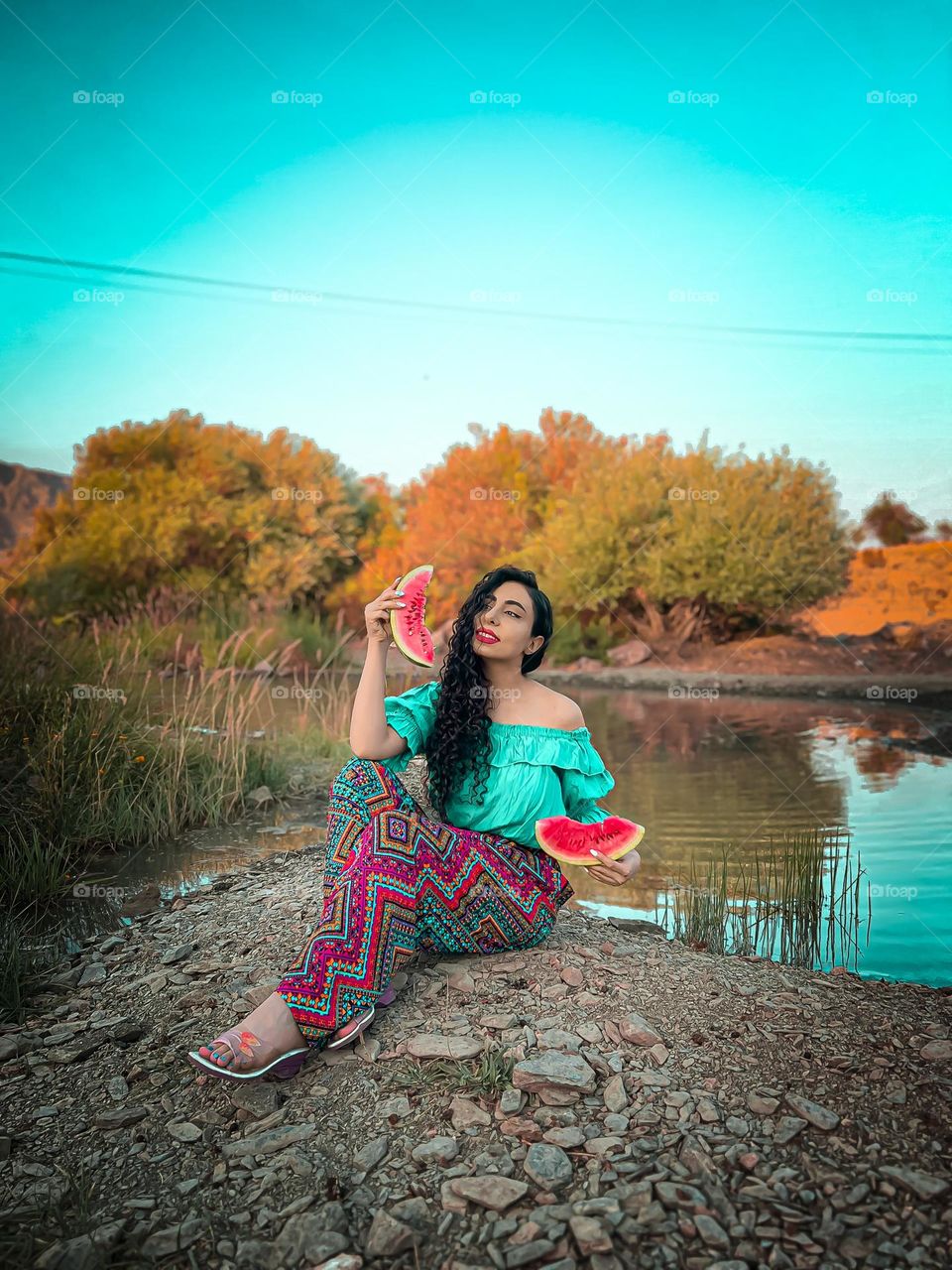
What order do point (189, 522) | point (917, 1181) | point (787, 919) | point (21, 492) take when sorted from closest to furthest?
point (917, 1181) → point (787, 919) → point (189, 522) → point (21, 492)

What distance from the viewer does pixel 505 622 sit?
3.31m

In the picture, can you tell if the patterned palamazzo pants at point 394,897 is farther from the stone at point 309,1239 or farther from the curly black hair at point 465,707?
the stone at point 309,1239

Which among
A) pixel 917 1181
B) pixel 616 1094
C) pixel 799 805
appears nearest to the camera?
pixel 917 1181

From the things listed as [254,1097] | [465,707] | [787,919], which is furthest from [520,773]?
[787,919]

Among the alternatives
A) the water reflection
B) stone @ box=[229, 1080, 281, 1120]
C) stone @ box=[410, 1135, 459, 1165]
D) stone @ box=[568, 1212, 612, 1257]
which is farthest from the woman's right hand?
the water reflection

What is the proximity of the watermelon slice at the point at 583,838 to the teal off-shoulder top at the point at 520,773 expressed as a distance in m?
0.10

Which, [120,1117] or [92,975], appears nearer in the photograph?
[120,1117]

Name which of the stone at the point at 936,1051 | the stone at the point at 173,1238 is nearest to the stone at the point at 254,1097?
the stone at the point at 173,1238

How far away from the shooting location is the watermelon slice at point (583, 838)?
2961mm

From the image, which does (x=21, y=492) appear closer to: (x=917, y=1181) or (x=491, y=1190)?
(x=491, y=1190)

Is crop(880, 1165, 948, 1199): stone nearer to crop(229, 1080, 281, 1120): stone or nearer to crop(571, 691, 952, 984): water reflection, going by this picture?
crop(229, 1080, 281, 1120): stone

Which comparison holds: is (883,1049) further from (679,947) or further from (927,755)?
(927,755)

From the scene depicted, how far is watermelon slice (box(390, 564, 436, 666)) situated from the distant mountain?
22994 millimetres

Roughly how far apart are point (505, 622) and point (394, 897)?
39.4 inches
